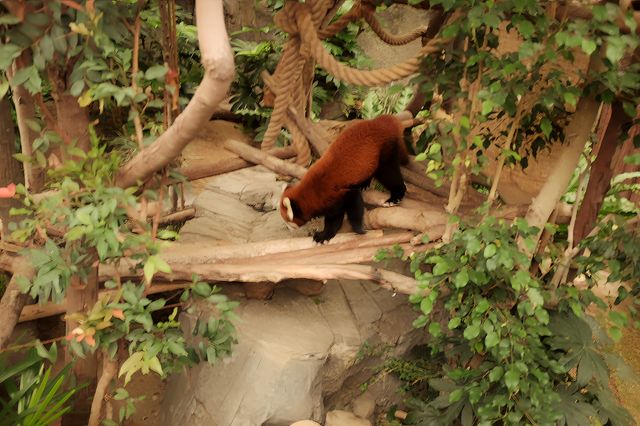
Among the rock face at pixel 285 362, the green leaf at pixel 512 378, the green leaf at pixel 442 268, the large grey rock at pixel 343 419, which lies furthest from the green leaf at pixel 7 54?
the large grey rock at pixel 343 419

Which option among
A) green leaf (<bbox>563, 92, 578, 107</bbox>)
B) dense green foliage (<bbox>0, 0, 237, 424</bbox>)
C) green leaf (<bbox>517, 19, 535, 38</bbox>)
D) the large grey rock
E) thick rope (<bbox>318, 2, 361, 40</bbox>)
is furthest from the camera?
the large grey rock

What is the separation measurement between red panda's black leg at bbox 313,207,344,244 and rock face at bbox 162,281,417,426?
0.46 m

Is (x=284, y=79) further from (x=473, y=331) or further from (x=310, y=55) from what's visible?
(x=473, y=331)

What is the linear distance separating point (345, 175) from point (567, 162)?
117 centimetres

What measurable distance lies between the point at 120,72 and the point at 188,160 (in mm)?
4240

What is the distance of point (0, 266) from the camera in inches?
107

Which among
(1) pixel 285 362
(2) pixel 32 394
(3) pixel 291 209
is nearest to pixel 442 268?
(1) pixel 285 362

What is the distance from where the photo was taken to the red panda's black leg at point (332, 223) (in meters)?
3.14

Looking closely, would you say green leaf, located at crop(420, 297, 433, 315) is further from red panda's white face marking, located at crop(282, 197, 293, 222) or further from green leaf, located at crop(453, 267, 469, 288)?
red panda's white face marking, located at crop(282, 197, 293, 222)

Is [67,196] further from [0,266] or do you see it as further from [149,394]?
[149,394]

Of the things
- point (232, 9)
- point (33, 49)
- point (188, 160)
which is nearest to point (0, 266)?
point (33, 49)

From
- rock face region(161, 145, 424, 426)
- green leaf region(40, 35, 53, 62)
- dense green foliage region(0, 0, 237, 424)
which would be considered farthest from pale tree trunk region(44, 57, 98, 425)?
rock face region(161, 145, 424, 426)

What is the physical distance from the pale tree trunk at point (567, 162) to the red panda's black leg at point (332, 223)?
42.3 inches

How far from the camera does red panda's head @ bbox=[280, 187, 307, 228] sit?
10.4ft
